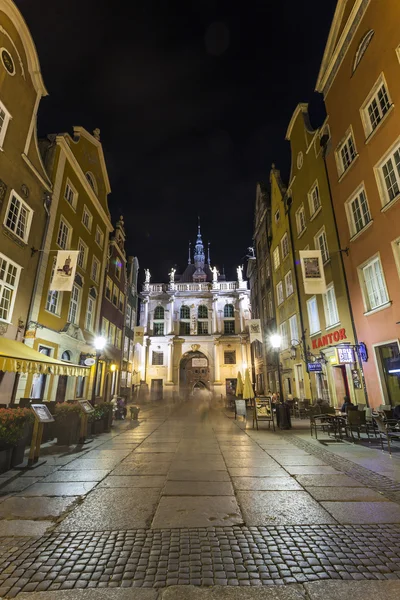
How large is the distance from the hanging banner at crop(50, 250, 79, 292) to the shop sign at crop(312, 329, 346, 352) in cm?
1292

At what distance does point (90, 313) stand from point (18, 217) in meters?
9.20

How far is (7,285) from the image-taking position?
485 inches

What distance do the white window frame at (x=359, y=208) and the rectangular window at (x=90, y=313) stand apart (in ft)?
55.4

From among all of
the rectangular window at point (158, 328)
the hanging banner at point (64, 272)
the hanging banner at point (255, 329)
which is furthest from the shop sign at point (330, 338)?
the rectangular window at point (158, 328)

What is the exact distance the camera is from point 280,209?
24.0m

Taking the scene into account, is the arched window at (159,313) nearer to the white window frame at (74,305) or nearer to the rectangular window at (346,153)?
the white window frame at (74,305)

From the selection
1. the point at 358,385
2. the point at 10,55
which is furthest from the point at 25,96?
the point at 358,385

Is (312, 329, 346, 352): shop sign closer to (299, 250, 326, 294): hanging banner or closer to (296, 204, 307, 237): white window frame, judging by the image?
(299, 250, 326, 294): hanging banner

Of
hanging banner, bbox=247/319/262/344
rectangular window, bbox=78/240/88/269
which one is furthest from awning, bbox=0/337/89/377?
hanging banner, bbox=247/319/262/344

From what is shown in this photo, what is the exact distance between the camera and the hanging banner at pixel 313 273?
1405 cm

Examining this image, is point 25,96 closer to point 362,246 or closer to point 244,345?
point 362,246

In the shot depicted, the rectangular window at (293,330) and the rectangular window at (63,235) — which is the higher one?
the rectangular window at (63,235)

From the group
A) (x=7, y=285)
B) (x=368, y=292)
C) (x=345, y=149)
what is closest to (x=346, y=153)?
(x=345, y=149)

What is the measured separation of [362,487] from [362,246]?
10.5 m
